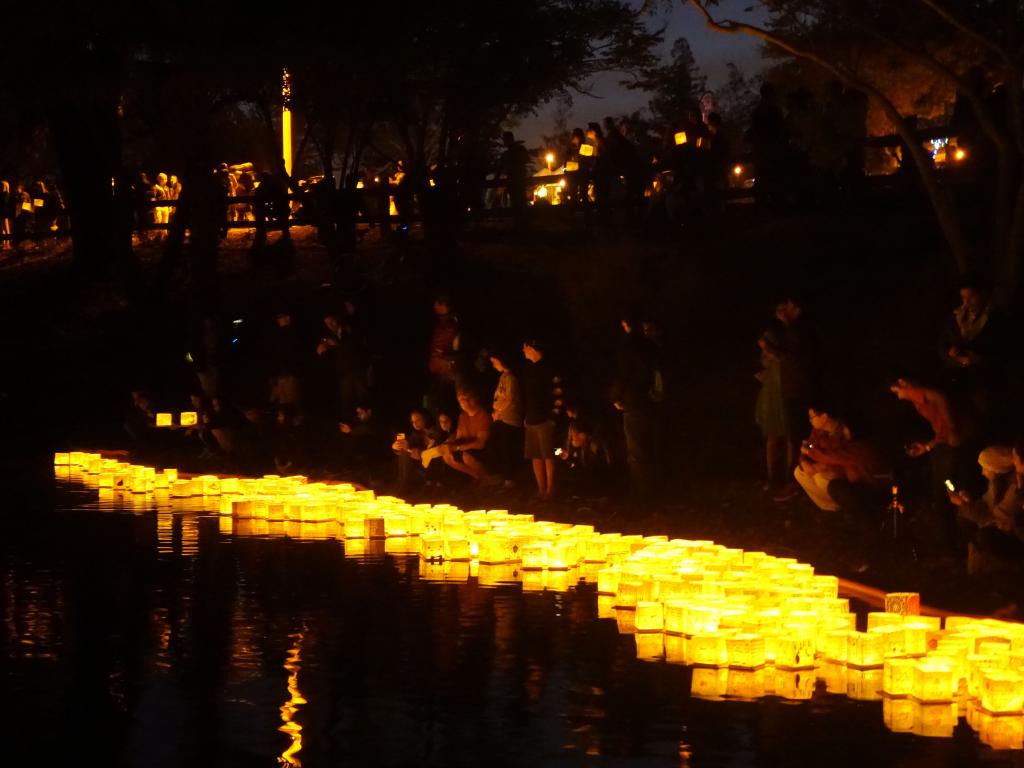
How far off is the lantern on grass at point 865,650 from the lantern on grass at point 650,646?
1178 mm

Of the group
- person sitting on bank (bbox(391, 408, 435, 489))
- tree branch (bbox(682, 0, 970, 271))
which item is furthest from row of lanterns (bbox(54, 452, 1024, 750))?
tree branch (bbox(682, 0, 970, 271))

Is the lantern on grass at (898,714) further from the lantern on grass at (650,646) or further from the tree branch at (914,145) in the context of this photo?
the tree branch at (914,145)

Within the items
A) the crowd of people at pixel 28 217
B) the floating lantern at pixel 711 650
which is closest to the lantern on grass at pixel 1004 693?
the floating lantern at pixel 711 650

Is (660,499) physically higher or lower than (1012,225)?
lower

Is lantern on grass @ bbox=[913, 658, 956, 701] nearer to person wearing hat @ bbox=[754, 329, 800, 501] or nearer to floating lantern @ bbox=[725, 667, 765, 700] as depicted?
floating lantern @ bbox=[725, 667, 765, 700]

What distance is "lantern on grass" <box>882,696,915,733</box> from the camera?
7883mm

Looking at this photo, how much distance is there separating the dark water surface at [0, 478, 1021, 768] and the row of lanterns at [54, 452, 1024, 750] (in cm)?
17

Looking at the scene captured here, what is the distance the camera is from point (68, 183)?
35.0 m

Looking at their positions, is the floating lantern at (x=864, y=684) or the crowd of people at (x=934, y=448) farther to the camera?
the crowd of people at (x=934, y=448)

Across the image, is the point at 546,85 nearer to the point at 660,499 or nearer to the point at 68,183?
the point at 68,183

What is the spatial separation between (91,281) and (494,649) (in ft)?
86.9

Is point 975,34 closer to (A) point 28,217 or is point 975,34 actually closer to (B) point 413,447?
(B) point 413,447

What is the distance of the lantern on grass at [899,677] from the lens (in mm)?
8164

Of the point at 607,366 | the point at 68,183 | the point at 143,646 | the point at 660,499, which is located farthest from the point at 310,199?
the point at 143,646
